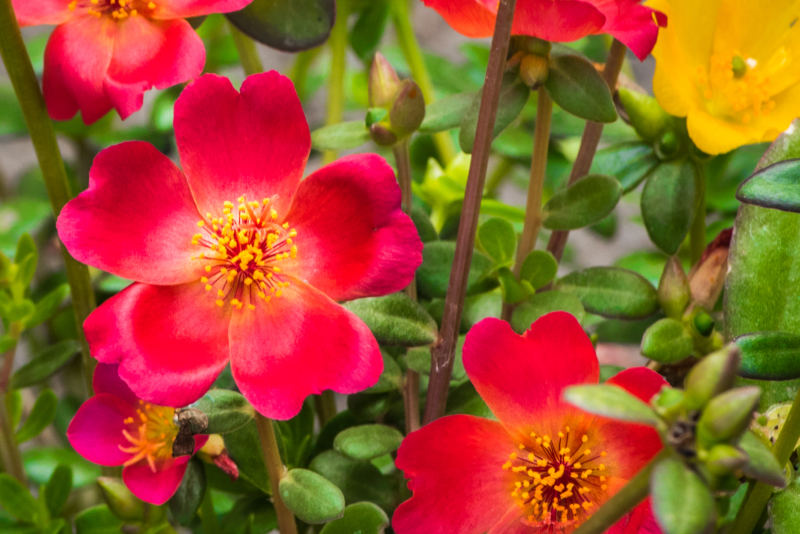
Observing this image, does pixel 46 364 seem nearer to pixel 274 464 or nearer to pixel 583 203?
pixel 274 464

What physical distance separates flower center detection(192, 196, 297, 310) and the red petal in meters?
0.13

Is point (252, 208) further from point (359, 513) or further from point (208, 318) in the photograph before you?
point (359, 513)

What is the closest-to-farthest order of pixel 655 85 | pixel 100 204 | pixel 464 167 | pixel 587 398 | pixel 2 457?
pixel 587 398, pixel 100 204, pixel 655 85, pixel 2 457, pixel 464 167

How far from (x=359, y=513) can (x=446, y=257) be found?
20 cm

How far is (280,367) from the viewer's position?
1.47ft

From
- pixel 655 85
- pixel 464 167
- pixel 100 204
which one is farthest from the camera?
pixel 464 167

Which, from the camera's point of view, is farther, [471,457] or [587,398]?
[471,457]

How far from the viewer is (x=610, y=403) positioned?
0.30 m

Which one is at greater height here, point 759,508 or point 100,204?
point 100,204

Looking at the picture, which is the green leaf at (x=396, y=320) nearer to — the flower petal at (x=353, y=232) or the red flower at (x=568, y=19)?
the flower petal at (x=353, y=232)

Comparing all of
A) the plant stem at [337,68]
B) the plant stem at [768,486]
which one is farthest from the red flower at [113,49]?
the plant stem at [768,486]

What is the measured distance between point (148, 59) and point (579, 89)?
29 centimetres

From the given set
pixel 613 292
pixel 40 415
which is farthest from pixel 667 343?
pixel 40 415

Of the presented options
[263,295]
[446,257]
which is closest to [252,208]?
[263,295]
